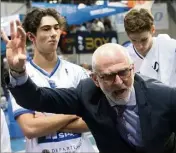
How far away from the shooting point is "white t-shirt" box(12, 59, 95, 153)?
8.04 ft

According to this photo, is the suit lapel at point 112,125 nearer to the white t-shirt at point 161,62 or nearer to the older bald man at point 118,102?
the older bald man at point 118,102

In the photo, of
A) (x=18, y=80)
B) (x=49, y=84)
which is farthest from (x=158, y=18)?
(x=18, y=80)

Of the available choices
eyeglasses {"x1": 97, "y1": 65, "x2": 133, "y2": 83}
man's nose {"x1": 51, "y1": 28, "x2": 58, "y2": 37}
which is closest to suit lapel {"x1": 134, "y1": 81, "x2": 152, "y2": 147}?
eyeglasses {"x1": 97, "y1": 65, "x2": 133, "y2": 83}

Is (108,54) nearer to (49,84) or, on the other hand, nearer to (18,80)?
(18,80)

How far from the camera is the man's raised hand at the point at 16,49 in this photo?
185 cm

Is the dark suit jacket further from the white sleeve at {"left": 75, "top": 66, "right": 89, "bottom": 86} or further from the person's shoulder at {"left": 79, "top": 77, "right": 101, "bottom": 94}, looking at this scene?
the white sleeve at {"left": 75, "top": 66, "right": 89, "bottom": 86}

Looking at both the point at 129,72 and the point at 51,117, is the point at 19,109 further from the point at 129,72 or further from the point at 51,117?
the point at 129,72

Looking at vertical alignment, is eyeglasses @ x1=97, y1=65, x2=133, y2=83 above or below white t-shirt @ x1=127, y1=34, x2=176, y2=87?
above

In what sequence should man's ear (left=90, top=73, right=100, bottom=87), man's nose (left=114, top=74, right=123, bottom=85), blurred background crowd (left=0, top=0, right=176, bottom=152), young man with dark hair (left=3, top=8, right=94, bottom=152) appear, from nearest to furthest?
man's nose (left=114, top=74, right=123, bottom=85)
man's ear (left=90, top=73, right=100, bottom=87)
young man with dark hair (left=3, top=8, right=94, bottom=152)
blurred background crowd (left=0, top=0, right=176, bottom=152)

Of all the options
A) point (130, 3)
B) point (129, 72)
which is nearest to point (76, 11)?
point (130, 3)

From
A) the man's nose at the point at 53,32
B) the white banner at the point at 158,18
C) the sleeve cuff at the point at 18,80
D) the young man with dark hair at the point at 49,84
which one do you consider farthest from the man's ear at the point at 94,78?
the white banner at the point at 158,18

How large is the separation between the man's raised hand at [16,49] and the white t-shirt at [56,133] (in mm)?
650

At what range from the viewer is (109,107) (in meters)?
1.98

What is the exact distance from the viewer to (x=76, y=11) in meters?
10.1
